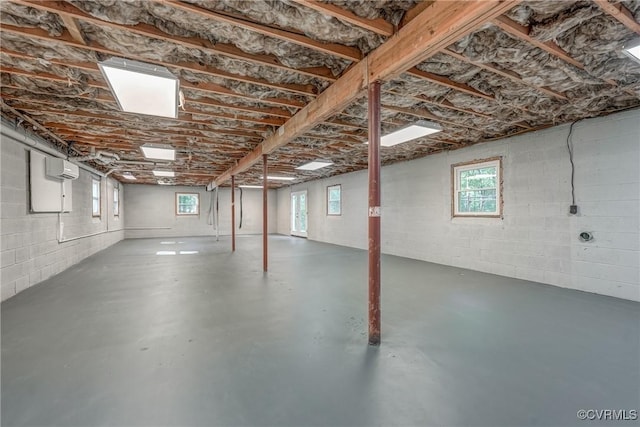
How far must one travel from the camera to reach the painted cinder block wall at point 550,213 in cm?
357

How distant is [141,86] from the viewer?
104 inches

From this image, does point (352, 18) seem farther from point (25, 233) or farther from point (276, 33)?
point (25, 233)

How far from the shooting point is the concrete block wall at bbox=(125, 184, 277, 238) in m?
11.5

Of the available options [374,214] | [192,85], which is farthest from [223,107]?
[374,214]

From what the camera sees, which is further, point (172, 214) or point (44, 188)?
point (172, 214)

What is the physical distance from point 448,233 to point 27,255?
669 centimetres

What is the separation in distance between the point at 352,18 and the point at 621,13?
1.67 meters

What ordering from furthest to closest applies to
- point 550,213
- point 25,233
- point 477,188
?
point 477,188, point 550,213, point 25,233

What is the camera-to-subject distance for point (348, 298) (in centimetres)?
355

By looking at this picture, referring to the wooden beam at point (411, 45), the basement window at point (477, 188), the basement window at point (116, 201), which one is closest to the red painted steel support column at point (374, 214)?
the wooden beam at point (411, 45)

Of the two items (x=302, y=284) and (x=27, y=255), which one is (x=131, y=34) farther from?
(x=27, y=255)

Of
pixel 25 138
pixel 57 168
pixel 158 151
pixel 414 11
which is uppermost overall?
pixel 414 11

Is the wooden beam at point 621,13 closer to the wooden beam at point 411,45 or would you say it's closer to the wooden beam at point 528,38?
the wooden beam at point 528,38

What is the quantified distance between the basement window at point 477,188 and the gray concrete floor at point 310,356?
163cm
